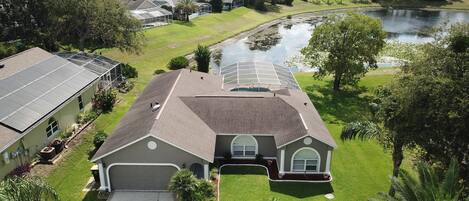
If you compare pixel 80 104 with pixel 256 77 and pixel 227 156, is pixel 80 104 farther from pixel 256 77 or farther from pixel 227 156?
pixel 256 77

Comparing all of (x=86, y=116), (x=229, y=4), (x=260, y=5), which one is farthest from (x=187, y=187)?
(x=260, y=5)

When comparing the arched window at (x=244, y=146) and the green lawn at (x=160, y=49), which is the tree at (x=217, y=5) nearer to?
the green lawn at (x=160, y=49)

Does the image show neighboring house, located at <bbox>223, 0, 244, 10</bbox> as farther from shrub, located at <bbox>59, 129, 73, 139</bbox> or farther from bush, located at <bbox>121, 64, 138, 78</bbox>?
shrub, located at <bbox>59, 129, 73, 139</bbox>

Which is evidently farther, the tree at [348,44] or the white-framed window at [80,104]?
the tree at [348,44]

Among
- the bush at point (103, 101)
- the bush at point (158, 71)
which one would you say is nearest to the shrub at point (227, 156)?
the bush at point (103, 101)

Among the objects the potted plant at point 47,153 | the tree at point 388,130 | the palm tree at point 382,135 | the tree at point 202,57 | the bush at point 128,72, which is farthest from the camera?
the tree at point 202,57

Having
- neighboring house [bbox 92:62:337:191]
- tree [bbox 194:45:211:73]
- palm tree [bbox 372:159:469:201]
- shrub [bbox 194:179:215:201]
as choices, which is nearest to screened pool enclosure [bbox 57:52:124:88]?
neighboring house [bbox 92:62:337:191]
